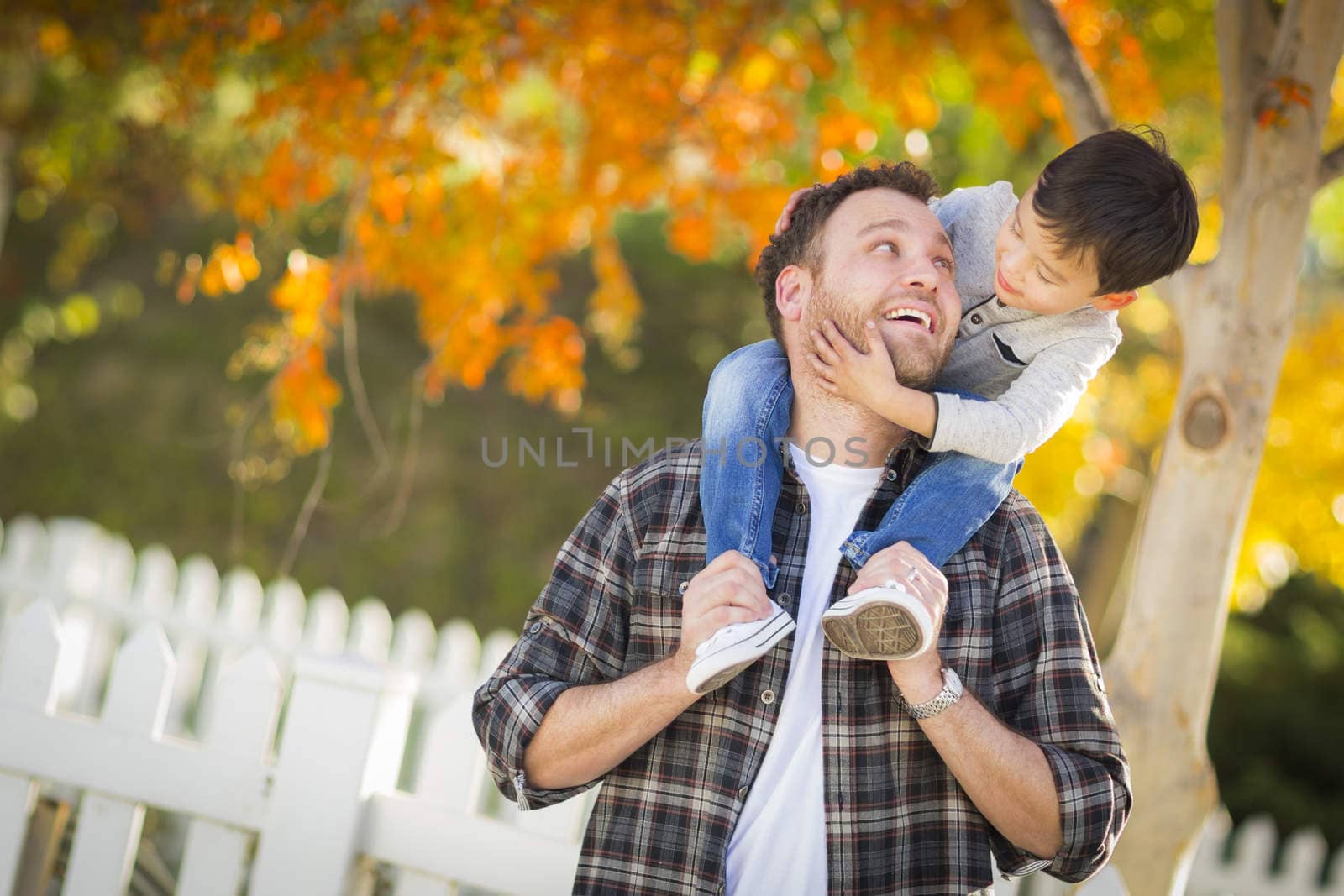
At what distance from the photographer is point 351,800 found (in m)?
2.27

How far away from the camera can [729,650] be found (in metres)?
1.62

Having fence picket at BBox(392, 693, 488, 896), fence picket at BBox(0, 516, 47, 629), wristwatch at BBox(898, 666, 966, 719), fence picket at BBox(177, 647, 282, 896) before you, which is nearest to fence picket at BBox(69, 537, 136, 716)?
fence picket at BBox(0, 516, 47, 629)

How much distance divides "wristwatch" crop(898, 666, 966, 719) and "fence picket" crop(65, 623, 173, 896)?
5.42 feet

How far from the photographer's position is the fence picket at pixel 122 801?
237 cm

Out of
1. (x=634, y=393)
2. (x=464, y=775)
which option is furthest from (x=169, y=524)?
(x=464, y=775)

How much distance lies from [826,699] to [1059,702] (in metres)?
0.37

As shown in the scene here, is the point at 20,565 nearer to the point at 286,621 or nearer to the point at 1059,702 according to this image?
the point at 286,621

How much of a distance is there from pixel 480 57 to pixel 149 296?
746 cm

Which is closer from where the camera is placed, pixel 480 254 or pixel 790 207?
pixel 790 207

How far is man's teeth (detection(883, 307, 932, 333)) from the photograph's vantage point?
6.26 feet

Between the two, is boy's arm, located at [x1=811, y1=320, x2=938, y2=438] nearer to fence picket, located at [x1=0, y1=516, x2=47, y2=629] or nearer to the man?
the man

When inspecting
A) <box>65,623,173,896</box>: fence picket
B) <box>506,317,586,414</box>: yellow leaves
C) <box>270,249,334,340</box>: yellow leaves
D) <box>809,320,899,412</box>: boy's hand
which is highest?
<box>506,317,586,414</box>: yellow leaves

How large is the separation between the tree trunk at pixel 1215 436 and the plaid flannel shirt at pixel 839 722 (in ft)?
3.08

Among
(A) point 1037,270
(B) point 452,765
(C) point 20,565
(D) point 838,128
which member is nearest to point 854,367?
(A) point 1037,270
